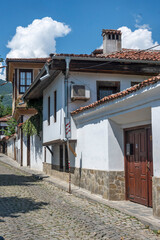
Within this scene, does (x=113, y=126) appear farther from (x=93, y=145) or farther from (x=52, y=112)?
(x=52, y=112)

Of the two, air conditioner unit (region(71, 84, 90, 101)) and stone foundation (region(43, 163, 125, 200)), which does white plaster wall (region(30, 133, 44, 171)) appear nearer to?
air conditioner unit (region(71, 84, 90, 101))

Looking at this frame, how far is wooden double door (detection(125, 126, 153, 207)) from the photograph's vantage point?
27.7 ft

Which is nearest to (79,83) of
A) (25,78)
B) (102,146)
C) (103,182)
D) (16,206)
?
Result: (102,146)

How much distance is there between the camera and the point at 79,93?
1284 cm

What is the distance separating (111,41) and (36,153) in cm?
963

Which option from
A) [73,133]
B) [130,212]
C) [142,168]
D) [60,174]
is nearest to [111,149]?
[142,168]

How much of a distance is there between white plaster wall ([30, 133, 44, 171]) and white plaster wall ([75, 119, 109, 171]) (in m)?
9.15

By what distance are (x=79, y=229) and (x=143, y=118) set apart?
139 inches

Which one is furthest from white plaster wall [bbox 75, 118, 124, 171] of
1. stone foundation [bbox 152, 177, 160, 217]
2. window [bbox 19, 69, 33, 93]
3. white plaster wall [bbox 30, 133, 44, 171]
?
window [bbox 19, 69, 33, 93]

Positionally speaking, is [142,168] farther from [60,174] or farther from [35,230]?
[60,174]

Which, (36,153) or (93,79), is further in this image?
(36,153)

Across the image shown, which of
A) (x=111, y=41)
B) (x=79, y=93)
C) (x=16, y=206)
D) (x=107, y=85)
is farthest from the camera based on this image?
(x=111, y=41)

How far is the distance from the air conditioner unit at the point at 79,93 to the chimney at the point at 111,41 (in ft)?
17.4

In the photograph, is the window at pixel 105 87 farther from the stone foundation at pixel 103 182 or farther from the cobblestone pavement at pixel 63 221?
the cobblestone pavement at pixel 63 221
